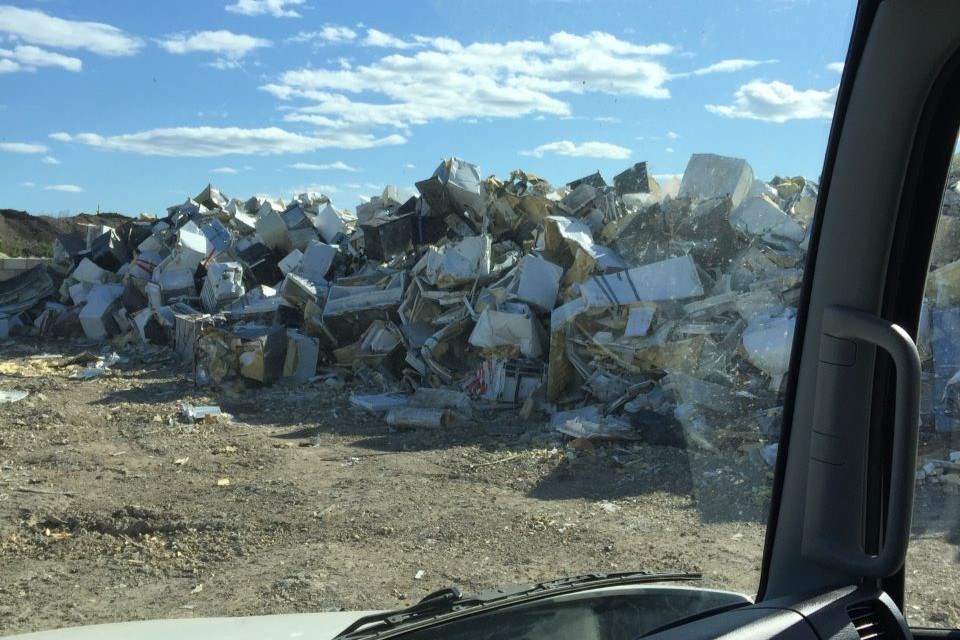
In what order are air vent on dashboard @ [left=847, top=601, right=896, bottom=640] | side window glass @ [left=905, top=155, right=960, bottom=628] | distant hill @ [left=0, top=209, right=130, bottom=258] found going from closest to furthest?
air vent on dashboard @ [left=847, top=601, right=896, bottom=640]
side window glass @ [left=905, top=155, right=960, bottom=628]
distant hill @ [left=0, top=209, right=130, bottom=258]

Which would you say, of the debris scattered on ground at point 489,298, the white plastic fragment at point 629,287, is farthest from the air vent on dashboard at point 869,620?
the white plastic fragment at point 629,287

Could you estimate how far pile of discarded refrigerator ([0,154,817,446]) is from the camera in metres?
2.82

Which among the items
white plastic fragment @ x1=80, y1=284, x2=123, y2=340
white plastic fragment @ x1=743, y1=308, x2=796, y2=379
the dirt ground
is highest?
white plastic fragment @ x1=743, y1=308, x2=796, y2=379

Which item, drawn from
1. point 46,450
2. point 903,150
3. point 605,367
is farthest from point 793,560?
point 46,450

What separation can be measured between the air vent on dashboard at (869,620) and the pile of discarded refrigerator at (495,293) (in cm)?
40

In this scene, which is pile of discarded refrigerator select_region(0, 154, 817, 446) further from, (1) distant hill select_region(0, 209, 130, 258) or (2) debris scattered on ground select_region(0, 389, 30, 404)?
(1) distant hill select_region(0, 209, 130, 258)

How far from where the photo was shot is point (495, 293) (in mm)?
8555

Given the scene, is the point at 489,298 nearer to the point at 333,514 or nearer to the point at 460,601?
the point at 333,514

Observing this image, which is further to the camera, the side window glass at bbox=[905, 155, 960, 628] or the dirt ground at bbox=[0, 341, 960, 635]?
the dirt ground at bbox=[0, 341, 960, 635]

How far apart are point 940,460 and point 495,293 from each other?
705 cm

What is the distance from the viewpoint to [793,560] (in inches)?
59.5

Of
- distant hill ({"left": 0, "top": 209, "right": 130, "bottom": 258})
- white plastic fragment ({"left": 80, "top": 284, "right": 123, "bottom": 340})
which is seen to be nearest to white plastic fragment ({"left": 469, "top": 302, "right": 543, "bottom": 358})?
white plastic fragment ({"left": 80, "top": 284, "right": 123, "bottom": 340})

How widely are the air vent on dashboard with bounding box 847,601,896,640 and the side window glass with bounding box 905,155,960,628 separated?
14 cm

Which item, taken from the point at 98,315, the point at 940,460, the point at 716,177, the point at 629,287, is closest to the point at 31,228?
the point at 98,315
